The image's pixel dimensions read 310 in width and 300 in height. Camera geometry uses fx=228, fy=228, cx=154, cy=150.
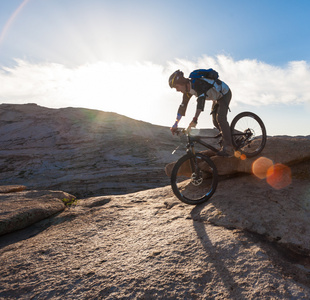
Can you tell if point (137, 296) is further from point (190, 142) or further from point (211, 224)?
point (190, 142)

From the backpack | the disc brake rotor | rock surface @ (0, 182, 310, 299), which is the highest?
the backpack

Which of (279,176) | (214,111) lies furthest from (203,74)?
(279,176)

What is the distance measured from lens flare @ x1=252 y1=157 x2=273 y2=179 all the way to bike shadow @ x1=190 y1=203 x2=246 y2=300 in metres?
2.32

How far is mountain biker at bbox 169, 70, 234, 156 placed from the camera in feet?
18.1

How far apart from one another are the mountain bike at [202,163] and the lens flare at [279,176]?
618 millimetres

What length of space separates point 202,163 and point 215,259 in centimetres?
251

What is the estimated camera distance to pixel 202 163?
17.5 ft

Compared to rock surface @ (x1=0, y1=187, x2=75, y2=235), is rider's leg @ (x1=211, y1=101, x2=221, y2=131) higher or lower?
higher

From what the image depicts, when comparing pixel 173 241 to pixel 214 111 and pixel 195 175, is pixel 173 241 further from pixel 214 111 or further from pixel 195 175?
pixel 214 111

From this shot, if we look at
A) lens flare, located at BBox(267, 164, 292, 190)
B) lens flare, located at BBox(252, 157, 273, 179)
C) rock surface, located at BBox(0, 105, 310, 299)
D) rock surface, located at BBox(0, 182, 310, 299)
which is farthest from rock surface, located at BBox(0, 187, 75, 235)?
lens flare, located at BBox(267, 164, 292, 190)

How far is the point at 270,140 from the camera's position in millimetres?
6668

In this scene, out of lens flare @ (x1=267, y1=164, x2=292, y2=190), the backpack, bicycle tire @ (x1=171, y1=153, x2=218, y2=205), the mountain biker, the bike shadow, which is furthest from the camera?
the backpack

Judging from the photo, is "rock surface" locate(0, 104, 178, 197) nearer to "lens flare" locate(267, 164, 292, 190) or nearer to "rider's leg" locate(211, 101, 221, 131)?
"rider's leg" locate(211, 101, 221, 131)

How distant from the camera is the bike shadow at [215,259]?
8.71 feet
